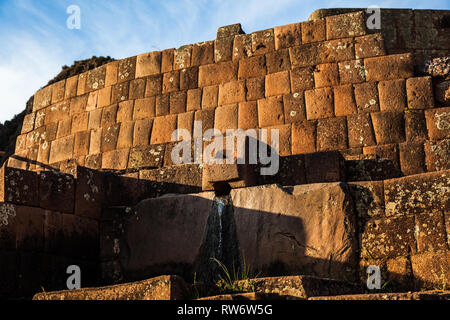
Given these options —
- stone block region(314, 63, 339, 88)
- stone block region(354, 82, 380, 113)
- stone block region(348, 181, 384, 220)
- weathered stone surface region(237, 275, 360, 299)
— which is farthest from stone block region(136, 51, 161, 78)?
weathered stone surface region(237, 275, 360, 299)

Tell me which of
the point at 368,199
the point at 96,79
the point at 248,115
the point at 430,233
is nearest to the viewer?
the point at 430,233

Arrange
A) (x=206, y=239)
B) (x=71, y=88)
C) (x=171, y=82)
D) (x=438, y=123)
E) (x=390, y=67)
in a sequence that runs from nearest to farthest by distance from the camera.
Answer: (x=206, y=239)
(x=438, y=123)
(x=390, y=67)
(x=171, y=82)
(x=71, y=88)

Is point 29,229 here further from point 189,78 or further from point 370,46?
point 370,46

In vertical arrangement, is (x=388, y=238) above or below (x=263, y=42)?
below

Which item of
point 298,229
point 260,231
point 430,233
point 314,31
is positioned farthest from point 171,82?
point 430,233

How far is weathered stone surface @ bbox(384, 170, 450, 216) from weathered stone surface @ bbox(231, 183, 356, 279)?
0.42m

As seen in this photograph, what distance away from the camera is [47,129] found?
1091 cm

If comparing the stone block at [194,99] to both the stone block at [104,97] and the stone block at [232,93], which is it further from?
the stone block at [104,97]

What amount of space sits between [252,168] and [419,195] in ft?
6.50

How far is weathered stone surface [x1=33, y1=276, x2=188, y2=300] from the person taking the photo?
4012mm

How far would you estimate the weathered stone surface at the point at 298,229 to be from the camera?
5680 millimetres

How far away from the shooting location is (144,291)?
4.11 meters

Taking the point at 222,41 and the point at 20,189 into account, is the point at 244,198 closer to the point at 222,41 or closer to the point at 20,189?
the point at 20,189
